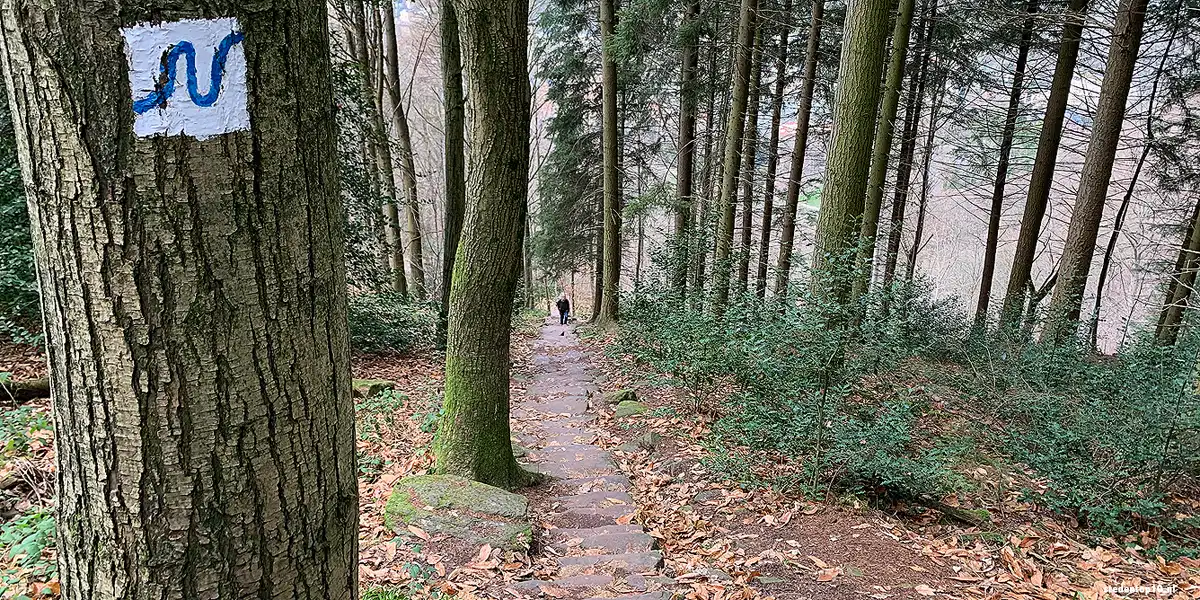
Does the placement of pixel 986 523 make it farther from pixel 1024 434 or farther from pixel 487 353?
A: pixel 487 353

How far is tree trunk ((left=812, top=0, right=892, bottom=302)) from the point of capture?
5.63m

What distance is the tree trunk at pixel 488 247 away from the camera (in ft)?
14.5

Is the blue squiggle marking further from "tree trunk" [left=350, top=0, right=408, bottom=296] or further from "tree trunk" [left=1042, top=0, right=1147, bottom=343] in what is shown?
"tree trunk" [left=1042, top=0, right=1147, bottom=343]

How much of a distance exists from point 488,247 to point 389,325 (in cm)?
614

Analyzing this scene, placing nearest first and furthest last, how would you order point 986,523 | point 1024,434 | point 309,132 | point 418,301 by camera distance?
point 309,132, point 986,523, point 1024,434, point 418,301

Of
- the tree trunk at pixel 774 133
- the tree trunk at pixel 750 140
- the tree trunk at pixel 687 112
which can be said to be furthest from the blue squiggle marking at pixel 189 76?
the tree trunk at pixel 774 133

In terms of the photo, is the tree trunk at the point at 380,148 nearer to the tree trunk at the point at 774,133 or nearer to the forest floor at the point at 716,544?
the forest floor at the point at 716,544

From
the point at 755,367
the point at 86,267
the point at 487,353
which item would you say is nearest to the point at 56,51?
the point at 86,267

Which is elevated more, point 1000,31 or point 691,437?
point 1000,31

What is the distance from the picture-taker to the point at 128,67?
3.30 ft

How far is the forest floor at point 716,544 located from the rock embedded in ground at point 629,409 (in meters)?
1.14

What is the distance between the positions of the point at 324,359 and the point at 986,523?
5514 millimetres

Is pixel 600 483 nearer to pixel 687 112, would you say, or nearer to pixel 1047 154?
pixel 687 112

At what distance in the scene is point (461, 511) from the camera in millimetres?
4457
